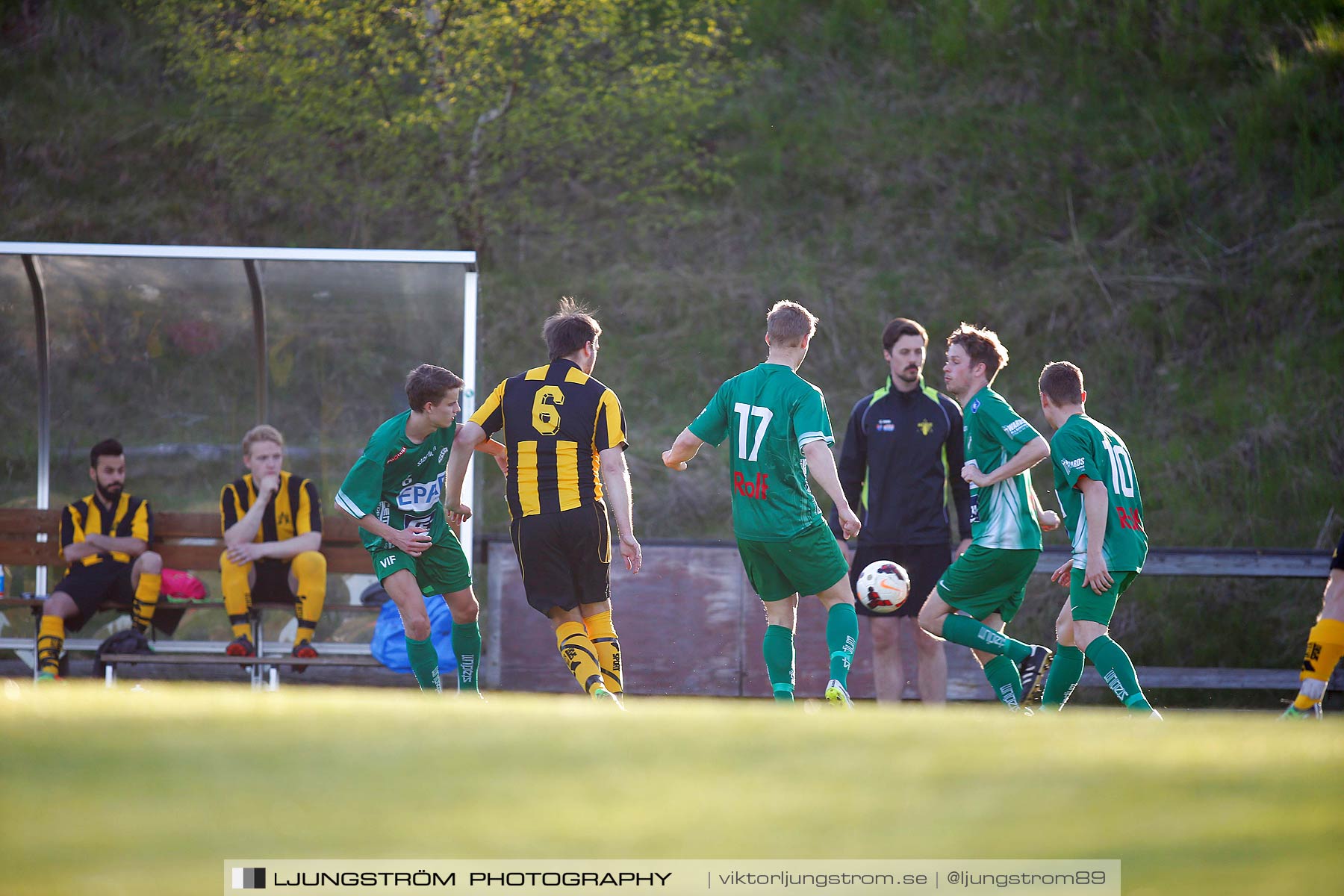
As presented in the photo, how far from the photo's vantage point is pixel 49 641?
8898 mm

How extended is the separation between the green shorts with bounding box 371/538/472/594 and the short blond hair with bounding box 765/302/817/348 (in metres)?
1.89

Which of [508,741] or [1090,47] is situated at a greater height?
[1090,47]

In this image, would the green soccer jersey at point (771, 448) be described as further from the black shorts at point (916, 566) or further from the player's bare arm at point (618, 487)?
the black shorts at point (916, 566)

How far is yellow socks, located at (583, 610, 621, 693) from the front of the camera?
21.3 feet

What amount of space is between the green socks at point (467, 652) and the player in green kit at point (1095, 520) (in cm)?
282

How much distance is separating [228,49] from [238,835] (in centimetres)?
1690

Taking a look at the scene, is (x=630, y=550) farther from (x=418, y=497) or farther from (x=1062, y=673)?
(x=1062, y=673)

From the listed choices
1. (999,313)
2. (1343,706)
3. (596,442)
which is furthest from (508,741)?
(999,313)

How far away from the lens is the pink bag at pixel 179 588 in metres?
9.70

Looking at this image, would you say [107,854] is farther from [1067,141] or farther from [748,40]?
[1067,141]

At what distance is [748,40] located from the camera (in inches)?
695

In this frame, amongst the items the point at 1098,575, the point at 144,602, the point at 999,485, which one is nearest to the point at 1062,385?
the point at 999,485

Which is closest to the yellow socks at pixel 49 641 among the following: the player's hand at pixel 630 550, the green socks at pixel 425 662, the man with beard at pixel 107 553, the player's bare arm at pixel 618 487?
the man with beard at pixel 107 553

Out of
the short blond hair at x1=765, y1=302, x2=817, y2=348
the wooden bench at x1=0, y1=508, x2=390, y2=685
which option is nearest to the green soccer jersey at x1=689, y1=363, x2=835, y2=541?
the short blond hair at x1=765, y1=302, x2=817, y2=348
